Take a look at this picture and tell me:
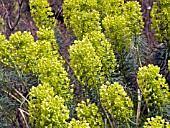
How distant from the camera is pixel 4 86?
4.43 metres

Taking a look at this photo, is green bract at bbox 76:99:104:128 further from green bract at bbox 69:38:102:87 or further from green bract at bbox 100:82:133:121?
green bract at bbox 69:38:102:87

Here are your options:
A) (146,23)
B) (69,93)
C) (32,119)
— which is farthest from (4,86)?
(146,23)

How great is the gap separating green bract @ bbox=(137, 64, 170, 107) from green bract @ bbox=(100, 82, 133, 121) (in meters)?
0.26

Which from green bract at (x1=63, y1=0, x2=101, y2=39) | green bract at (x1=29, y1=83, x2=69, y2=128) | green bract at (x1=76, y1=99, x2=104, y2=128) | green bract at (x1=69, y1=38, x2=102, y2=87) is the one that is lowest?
green bract at (x1=76, y1=99, x2=104, y2=128)

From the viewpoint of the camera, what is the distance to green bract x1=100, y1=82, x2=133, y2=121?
3.32 m

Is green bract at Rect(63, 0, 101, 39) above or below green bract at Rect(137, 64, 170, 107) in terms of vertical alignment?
above

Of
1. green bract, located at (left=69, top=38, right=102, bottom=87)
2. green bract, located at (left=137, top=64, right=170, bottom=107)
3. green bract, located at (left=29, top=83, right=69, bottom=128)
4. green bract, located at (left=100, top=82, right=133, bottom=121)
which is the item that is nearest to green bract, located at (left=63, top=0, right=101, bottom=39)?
green bract, located at (left=69, top=38, right=102, bottom=87)

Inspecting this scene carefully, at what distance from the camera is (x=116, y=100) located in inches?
130

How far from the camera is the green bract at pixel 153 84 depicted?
3.52 m

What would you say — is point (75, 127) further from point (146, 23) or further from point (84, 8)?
point (146, 23)

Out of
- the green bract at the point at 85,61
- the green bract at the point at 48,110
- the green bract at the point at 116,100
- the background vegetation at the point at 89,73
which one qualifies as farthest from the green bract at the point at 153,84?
the green bract at the point at 48,110

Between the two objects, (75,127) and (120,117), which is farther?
(120,117)

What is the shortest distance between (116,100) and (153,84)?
1.36 ft

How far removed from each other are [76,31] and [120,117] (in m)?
1.29
